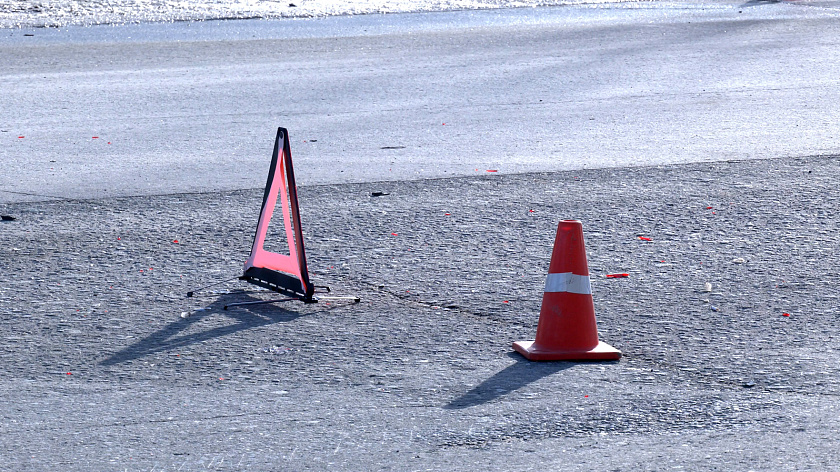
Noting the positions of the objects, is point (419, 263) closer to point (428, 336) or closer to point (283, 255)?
point (283, 255)

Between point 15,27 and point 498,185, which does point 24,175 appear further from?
point 15,27

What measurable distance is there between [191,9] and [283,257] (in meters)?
13.4

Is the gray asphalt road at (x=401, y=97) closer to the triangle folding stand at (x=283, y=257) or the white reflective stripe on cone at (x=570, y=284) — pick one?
the triangle folding stand at (x=283, y=257)

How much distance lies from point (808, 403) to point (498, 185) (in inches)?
163

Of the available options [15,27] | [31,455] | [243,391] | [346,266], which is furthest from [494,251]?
[15,27]

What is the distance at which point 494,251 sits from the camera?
22.2 feet

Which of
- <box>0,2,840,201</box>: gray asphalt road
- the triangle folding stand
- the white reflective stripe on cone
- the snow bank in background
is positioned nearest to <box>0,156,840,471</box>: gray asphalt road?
the triangle folding stand

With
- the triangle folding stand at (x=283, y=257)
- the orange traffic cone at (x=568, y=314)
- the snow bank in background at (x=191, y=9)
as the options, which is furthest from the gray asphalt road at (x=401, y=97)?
the orange traffic cone at (x=568, y=314)

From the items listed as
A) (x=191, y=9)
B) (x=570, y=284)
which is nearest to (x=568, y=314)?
(x=570, y=284)

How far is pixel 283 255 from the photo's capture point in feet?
19.4

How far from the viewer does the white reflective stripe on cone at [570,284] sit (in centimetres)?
504

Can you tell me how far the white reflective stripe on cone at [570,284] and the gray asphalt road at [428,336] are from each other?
338 millimetres

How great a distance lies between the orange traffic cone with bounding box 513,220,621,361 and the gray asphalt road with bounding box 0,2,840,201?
3590mm

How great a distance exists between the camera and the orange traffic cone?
4953 mm
